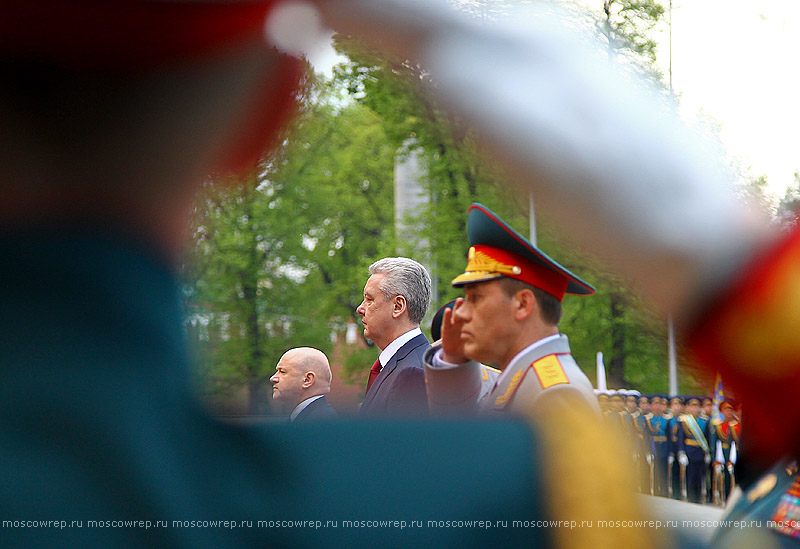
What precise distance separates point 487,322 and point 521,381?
0.19 metres

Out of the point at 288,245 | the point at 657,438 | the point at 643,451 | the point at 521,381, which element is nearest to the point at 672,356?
Result: the point at 657,438

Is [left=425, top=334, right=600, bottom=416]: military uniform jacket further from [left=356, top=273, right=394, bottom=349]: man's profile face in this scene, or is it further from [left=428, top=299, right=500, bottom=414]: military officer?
[left=356, top=273, right=394, bottom=349]: man's profile face

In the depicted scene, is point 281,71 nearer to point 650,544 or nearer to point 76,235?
point 76,235

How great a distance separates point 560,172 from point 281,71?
278mm

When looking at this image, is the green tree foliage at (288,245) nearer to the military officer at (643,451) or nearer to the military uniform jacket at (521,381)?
the military uniform jacket at (521,381)

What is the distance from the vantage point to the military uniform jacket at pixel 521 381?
1.07m

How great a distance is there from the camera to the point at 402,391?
62.0 inches

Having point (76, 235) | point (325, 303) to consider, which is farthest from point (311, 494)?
point (325, 303)

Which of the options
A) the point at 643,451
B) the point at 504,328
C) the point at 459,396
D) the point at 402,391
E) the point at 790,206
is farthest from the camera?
the point at 402,391

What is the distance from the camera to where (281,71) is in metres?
0.89

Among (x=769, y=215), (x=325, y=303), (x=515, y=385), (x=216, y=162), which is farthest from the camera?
(x=325, y=303)

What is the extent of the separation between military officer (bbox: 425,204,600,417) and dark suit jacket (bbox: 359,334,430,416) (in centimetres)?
3

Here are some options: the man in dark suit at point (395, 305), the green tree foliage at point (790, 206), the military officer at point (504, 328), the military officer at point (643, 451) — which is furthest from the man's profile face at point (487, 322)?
the man in dark suit at point (395, 305)

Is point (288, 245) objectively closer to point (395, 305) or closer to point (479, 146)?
point (395, 305)
